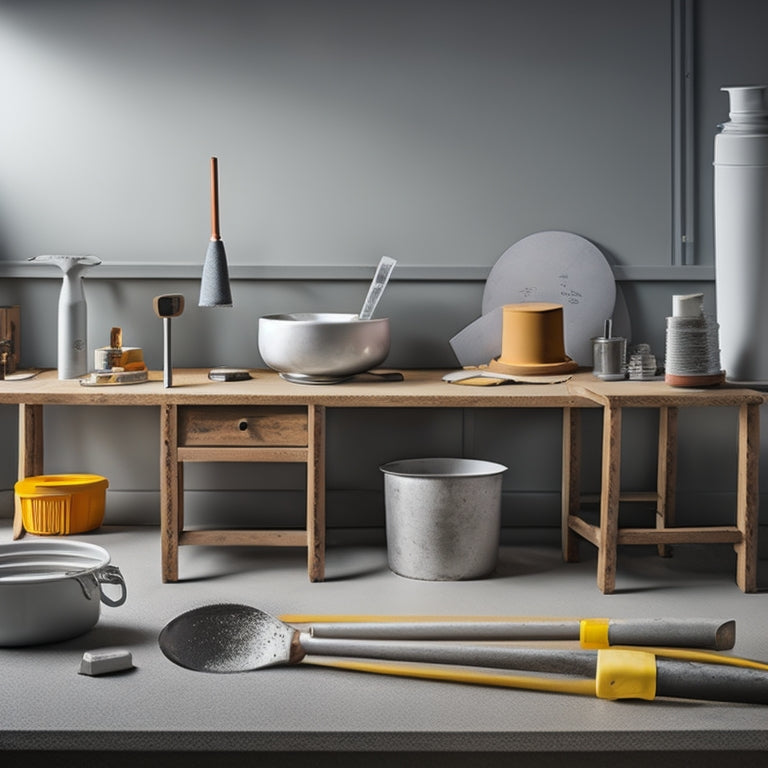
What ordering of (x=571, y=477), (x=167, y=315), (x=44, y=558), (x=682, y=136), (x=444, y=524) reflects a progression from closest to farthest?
(x=44, y=558), (x=444, y=524), (x=167, y=315), (x=571, y=477), (x=682, y=136)

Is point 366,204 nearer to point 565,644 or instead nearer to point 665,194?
point 665,194

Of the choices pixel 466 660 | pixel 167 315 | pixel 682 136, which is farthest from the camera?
pixel 682 136

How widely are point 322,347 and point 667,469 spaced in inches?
50.6

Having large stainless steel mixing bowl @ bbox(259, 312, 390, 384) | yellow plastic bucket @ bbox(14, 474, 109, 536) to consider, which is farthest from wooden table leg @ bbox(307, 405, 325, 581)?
yellow plastic bucket @ bbox(14, 474, 109, 536)

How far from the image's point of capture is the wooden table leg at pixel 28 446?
3.75 m

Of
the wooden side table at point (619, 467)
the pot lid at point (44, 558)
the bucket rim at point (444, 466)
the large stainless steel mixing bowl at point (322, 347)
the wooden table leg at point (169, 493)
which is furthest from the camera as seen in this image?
the bucket rim at point (444, 466)

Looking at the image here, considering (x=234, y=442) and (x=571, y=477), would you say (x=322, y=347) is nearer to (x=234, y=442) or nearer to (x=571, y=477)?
(x=234, y=442)

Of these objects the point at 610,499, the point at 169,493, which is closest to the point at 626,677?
the point at 610,499

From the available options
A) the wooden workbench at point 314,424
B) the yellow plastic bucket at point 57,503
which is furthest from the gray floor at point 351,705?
the yellow plastic bucket at point 57,503

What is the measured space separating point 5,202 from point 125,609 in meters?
1.74

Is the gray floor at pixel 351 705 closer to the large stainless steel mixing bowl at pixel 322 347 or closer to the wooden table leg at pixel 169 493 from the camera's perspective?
the wooden table leg at pixel 169 493

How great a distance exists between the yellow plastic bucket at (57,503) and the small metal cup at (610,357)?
5.89ft

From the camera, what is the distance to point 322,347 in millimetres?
3480

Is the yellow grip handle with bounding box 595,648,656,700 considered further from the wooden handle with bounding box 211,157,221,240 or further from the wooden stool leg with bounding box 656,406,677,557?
the wooden handle with bounding box 211,157,221,240
